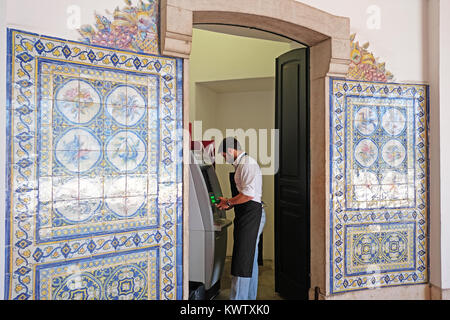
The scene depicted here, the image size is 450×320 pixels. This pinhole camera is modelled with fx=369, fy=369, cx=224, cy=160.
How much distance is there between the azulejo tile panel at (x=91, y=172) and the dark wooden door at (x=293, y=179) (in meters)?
1.32

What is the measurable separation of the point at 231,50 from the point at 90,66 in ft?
10.2

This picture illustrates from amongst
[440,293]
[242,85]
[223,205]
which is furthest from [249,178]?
[242,85]

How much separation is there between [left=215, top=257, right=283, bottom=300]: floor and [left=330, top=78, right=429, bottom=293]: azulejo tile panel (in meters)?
0.93

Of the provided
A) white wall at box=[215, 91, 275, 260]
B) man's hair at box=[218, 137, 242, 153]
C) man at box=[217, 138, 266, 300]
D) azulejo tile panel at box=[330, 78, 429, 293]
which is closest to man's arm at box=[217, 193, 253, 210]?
man at box=[217, 138, 266, 300]

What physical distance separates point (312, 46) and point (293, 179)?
1.27 metres

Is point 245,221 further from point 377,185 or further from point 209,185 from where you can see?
point 377,185

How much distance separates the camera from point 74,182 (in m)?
2.37

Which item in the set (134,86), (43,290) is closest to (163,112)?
(134,86)

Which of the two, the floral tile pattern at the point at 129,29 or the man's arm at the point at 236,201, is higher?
the floral tile pattern at the point at 129,29

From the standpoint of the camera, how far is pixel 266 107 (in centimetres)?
570

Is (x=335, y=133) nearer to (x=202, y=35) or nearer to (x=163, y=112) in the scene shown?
(x=163, y=112)

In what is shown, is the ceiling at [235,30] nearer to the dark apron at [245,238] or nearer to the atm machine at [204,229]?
the atm machine at [204,229]

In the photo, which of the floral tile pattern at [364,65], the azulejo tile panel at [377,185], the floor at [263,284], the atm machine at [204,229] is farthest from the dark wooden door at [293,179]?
the atm machine at [204,229]

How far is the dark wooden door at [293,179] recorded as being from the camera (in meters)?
3.47
